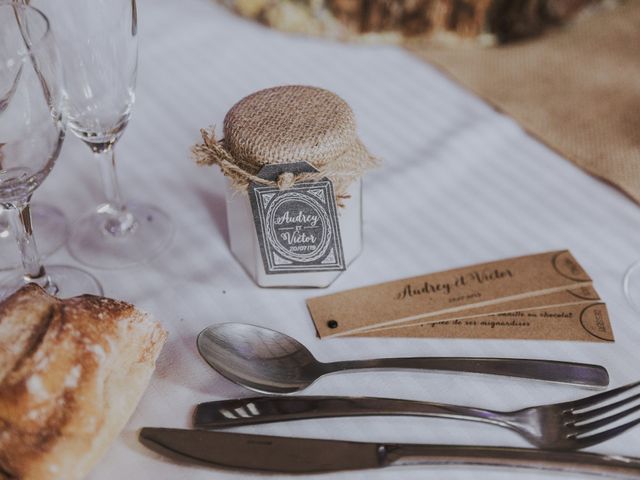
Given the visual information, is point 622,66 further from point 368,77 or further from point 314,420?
point 314,420

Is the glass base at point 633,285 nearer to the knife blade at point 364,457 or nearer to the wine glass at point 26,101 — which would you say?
the knife blade at point 364,457

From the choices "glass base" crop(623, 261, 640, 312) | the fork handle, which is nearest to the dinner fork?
the fork handle

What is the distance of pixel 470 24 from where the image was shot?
3.10ft

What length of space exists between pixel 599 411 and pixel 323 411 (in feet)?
0.64

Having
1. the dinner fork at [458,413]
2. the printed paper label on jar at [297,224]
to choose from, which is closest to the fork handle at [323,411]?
the dinner fork at [458,413]

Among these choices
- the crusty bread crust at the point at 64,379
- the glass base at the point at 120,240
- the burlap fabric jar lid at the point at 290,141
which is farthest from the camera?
the glass base at the point at 120,240

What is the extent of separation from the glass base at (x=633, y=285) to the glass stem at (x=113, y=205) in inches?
18.6

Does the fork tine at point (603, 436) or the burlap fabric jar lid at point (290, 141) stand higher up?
the burlap fabric jar lid at point (290, 141)

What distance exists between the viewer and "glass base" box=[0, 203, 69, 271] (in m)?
0.63

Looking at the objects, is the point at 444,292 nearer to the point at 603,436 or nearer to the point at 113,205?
the point at 603,436

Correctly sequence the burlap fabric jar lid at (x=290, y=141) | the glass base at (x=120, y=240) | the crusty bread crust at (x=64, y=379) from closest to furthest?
the crusty bread crust at (x=64, y=379)
the burlap fabric jar lid at (x=290, y=141)
the glass base at (x=120, y=240)

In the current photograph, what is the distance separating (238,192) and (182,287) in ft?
0.38

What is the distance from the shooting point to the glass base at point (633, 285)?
0.57m

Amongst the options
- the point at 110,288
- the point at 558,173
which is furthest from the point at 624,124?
the point at 110,288
